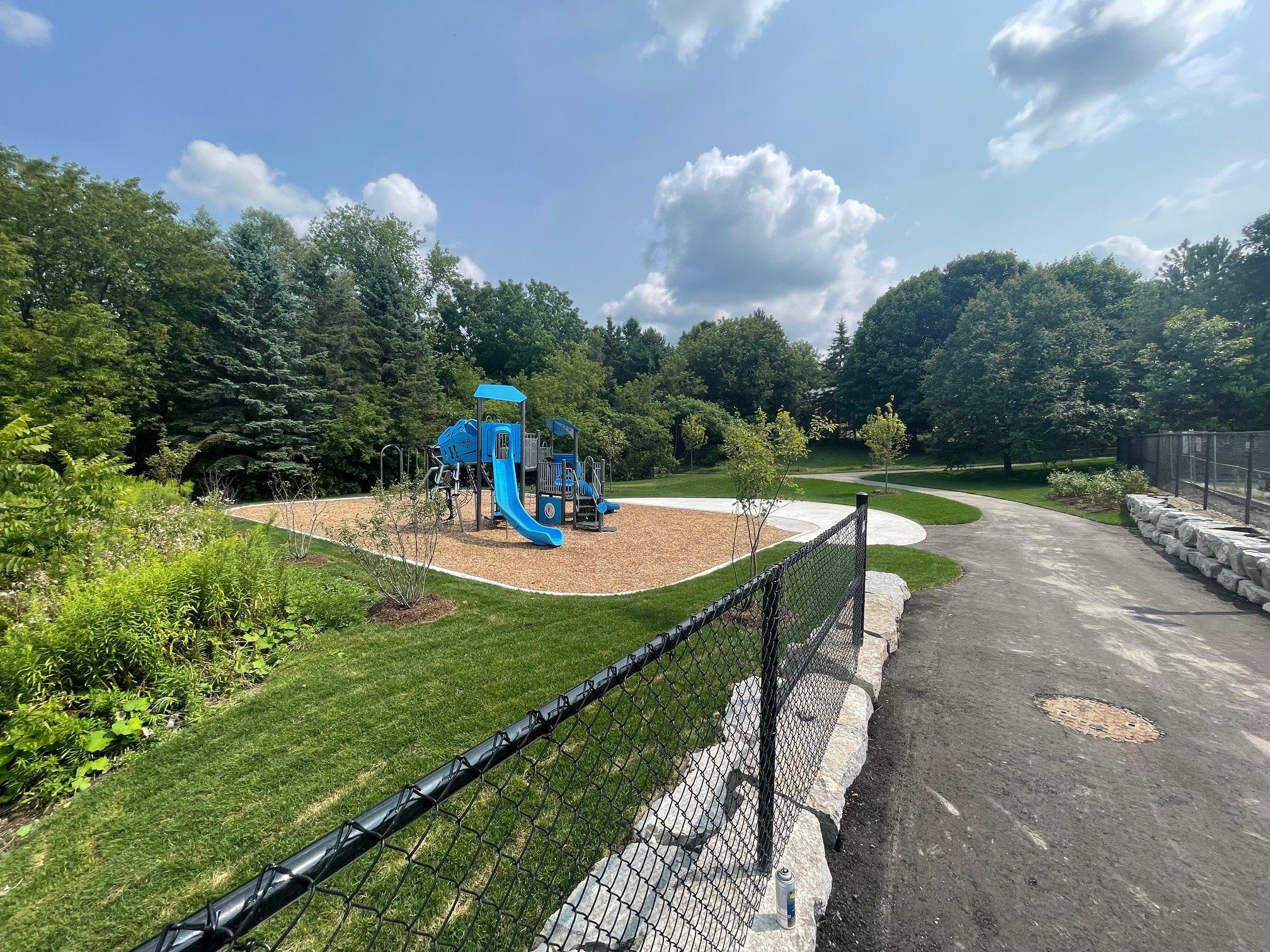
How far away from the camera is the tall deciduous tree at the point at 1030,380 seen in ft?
76.0

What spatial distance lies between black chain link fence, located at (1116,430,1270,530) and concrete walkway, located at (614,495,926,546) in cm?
510

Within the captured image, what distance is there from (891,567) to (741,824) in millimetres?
6957

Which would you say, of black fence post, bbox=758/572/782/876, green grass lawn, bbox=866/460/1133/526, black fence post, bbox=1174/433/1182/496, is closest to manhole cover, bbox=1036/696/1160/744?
black fence post, bbox=758/572/782/876

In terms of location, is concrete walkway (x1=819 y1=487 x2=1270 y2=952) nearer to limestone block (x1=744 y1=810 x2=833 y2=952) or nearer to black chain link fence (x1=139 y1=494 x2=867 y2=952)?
limestone block (x1=744 y1=810 x2=833 y2=952)

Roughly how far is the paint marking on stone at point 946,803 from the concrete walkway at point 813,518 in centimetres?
517

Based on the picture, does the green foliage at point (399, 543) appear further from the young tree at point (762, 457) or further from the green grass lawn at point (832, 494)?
the green grass lawn at point (832, 494)

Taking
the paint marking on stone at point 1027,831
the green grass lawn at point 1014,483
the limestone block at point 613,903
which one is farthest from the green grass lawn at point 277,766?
the green grass lawn at point 1014,483

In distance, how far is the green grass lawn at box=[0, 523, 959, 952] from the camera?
2.50 m

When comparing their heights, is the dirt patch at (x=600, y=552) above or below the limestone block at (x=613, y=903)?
below

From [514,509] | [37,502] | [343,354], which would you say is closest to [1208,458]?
[514,509]

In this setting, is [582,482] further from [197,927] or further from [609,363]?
[609,363]

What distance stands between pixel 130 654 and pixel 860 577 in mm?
6227

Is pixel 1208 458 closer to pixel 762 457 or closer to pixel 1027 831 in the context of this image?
pixel 762 457

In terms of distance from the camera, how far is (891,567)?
8.52m
